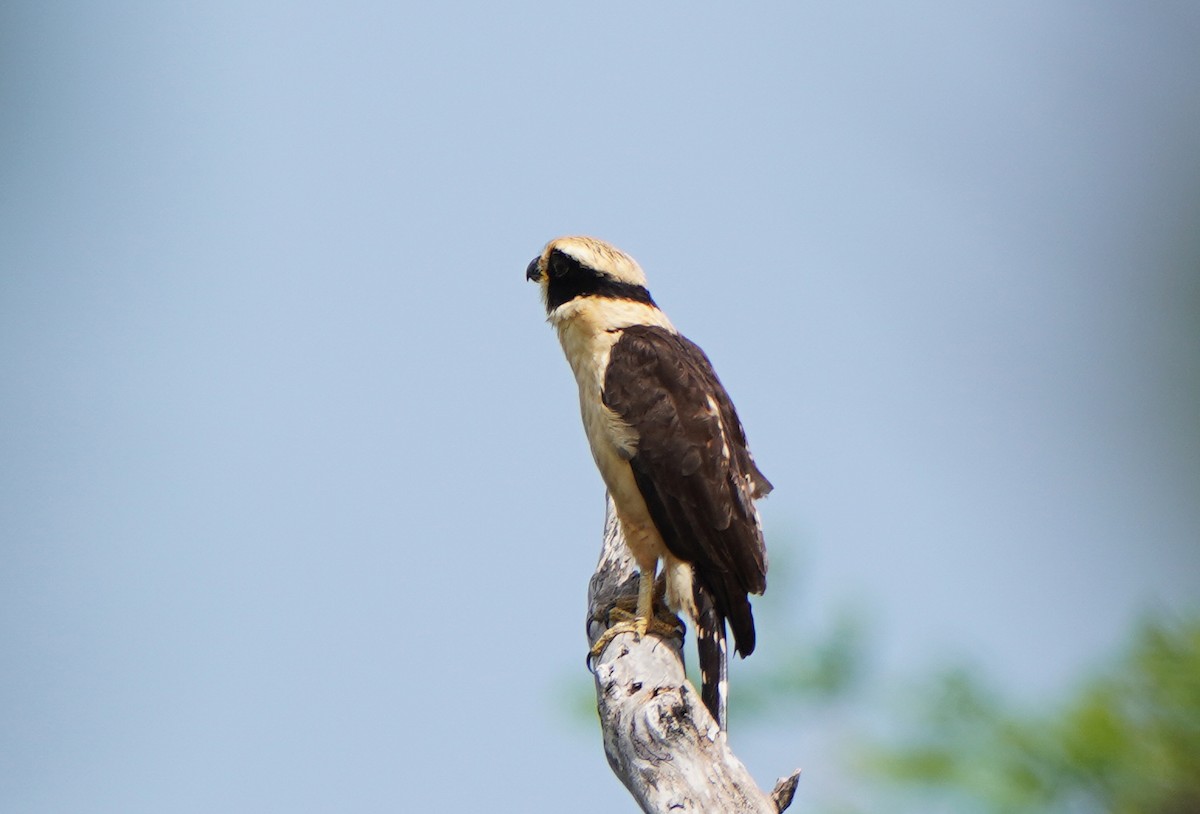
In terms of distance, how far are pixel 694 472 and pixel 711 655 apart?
67 cm

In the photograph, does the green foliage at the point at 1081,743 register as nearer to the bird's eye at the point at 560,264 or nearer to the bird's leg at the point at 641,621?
the bird's leg at the point at 641,621

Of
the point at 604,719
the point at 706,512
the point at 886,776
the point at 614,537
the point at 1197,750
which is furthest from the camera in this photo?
the point at 614,537

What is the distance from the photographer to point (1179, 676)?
2.54 metres

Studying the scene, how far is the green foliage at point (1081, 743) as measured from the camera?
1945 millimetres

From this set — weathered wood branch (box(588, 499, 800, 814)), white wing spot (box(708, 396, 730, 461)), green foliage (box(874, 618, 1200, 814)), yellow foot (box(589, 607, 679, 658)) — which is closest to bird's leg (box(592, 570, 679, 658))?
yellow foot (box(589, 607, 679, 658))

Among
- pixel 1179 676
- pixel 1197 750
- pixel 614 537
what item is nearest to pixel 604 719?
pixel 614 537

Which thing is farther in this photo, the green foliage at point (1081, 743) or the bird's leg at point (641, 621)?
the bird's leg at point (641, 621)

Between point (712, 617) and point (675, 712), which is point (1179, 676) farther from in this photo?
point (712, 617)

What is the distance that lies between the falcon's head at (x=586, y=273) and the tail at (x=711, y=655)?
1.38 m

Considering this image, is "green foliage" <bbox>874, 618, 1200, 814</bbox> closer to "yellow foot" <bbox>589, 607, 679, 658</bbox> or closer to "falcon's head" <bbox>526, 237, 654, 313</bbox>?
"yellow foot" <bbox>589, 607, 679, 658</bbox>

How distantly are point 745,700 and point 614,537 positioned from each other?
38.6 inches

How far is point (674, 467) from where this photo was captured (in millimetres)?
4691

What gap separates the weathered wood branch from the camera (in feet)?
11.0

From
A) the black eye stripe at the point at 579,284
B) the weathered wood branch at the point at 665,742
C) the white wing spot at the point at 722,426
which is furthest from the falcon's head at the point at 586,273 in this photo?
the weathered wood branch at the point at 665,742
